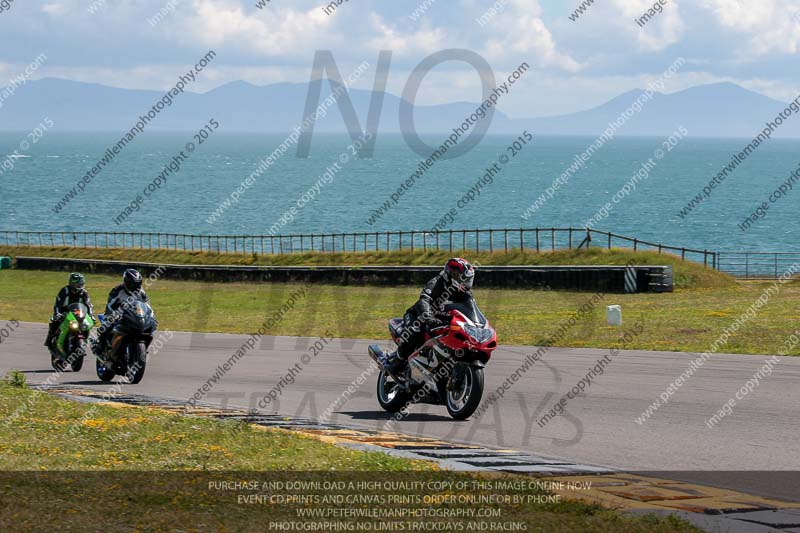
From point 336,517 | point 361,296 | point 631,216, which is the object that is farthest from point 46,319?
point 631,216

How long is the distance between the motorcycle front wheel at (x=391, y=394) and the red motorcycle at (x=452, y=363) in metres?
0.01

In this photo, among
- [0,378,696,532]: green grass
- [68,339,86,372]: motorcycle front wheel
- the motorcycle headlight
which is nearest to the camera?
[0,378,696,532]: green grass

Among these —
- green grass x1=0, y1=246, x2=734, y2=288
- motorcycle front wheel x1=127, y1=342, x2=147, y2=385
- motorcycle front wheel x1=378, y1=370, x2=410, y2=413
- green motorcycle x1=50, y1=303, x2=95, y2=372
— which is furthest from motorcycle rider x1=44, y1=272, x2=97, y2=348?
green grass x1=0, y1=246, x2=734, y2=288

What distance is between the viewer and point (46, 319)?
121ft

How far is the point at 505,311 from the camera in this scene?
33094 mm

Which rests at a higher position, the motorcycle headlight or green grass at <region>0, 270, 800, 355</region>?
green grass at <region>0, 270, 800, 355</region>

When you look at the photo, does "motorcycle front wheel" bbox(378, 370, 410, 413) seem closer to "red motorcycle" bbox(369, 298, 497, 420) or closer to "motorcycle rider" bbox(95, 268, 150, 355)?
"red motorcycle" bbox(369, 298, 497, 420)

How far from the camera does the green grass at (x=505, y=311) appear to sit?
24031 millimetres

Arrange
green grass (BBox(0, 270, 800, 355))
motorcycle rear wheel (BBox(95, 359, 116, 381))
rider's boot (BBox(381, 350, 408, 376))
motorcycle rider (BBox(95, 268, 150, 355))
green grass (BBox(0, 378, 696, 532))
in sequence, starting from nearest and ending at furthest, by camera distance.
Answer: green grass (BBox(0, 378, 696, 532)), rider's boot (BBox(381, 350, 408, 376)), motorcycle rider (BBox(95, 268, 150, 355)), motorcycle rear wheel (BBox(95, 359, 116, 381)), green grass (BBox(0, 270, 800, 355))

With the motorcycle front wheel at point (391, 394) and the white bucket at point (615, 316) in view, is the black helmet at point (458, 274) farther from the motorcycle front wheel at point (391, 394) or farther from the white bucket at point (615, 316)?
the white bucket at point (615, 316)

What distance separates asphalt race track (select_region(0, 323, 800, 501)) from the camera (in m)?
10.6

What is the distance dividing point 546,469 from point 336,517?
2970 millimetres

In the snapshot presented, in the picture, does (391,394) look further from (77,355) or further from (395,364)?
(77,355)

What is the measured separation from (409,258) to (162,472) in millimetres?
41285
